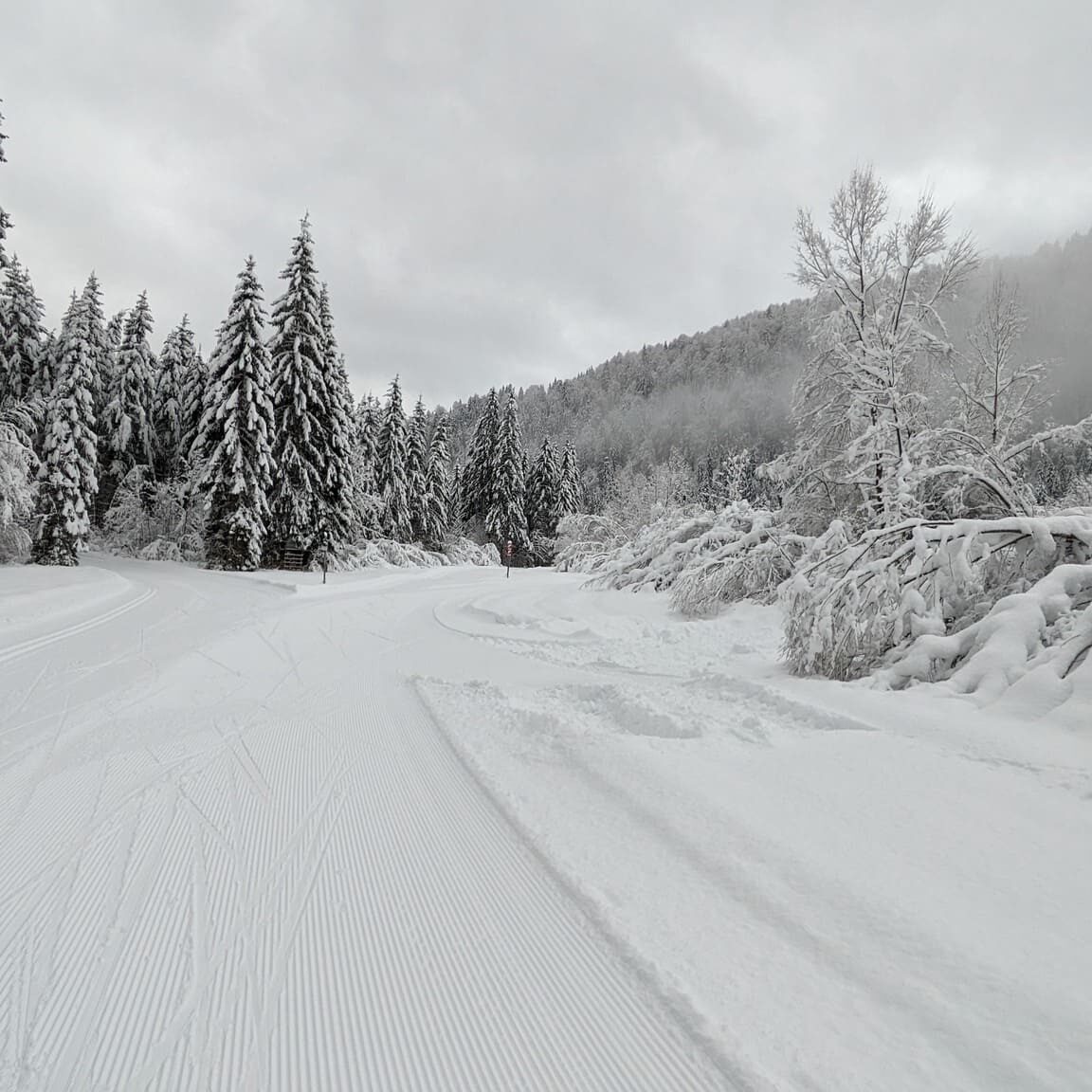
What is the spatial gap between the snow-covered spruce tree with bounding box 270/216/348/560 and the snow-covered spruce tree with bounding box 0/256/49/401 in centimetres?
1155

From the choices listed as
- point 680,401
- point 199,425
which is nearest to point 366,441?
point 199,425

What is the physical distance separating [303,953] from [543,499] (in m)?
44.2

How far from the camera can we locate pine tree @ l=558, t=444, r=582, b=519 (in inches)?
1875

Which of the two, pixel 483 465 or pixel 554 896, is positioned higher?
pixel 483 465

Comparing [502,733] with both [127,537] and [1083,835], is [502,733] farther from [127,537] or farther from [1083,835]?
[127,537]

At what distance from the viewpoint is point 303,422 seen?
2220cm

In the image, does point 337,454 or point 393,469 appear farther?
point 393,469

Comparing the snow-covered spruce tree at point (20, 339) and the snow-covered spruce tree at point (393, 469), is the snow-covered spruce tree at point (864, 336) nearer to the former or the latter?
the snow-covered spruce tree at point (393, 469)

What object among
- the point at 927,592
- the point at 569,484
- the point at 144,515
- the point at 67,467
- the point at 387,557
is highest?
the point at 569,484

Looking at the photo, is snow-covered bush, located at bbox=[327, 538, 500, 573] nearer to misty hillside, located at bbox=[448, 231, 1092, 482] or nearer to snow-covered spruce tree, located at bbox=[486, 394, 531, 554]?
snow-covered spruce tree, located at bbox=[486, 394, 531, 554]

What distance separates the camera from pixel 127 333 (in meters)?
28.6

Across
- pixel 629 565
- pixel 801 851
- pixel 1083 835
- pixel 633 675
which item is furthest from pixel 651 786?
pixel 629 565

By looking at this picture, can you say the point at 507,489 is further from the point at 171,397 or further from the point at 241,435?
the point at 241,435

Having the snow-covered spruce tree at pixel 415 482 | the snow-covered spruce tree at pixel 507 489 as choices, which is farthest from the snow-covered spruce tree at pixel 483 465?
the snow-covered spruce tree at pixel 415 482
